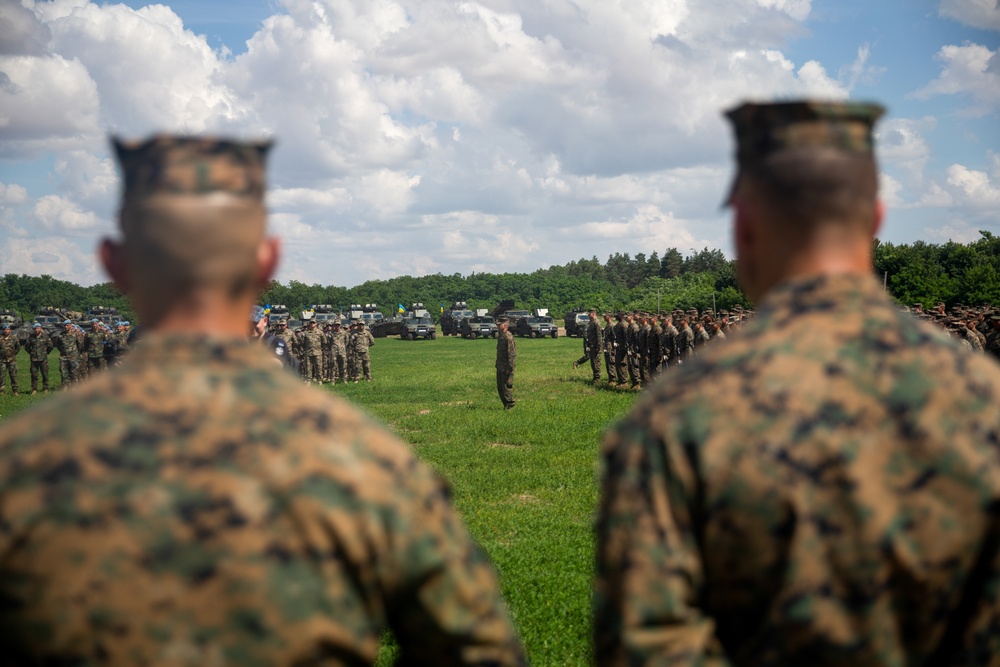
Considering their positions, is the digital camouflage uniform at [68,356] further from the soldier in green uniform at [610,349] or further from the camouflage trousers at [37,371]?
the soldier in green uniform at [610,349]

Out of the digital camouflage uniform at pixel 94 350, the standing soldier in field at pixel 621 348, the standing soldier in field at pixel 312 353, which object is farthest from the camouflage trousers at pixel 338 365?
the standing soldier in field at pixel 621 348

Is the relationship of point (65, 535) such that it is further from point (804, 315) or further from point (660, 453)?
point (804, 315)

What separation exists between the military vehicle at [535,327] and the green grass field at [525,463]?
25.3 metres

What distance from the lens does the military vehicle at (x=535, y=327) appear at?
58.2 m

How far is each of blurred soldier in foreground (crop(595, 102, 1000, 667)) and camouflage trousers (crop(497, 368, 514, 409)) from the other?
18217 millimetres

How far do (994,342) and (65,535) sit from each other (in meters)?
17.4

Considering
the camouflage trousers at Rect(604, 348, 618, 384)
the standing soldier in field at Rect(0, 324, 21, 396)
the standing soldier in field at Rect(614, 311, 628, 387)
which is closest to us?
the standing soldier in field at Rect(614, 311, 628, 387)

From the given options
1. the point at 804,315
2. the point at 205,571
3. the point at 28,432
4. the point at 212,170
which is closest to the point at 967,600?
the point at 804,315

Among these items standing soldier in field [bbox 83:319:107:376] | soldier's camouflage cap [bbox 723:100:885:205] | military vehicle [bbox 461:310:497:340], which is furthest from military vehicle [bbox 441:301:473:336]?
soldier's camouflage cap [bbox 723:100:885:205]

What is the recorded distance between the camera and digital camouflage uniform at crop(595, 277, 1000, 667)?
1.94 m

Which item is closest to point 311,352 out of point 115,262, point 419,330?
point 419,330

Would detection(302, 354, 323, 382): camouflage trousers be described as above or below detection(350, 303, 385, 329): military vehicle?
below

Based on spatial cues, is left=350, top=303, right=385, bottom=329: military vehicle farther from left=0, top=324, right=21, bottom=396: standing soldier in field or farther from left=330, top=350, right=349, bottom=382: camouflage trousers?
left=0, top=324, right=21, bottom=396: standing soldier in field

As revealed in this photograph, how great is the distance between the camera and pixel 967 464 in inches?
77.8
